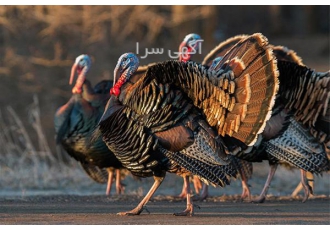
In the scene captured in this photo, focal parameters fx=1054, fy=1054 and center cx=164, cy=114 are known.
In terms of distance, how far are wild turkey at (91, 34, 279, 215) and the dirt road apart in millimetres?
470

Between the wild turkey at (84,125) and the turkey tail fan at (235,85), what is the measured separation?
2.47 m

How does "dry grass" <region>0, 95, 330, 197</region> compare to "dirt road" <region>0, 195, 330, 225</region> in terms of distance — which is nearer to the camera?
"dirt road" <region>0, 195, 330, 225</region>

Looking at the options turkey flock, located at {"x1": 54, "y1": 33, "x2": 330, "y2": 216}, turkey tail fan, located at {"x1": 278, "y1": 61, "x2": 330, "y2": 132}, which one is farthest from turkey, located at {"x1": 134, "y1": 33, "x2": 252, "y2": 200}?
turkey flock, located at {"x1": 54, "y1": 33, "x2": 330, "y2": 216}

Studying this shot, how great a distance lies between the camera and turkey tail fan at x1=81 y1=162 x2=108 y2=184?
513 inches

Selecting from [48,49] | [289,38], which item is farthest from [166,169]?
[289,38]

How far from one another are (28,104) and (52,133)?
1586 mm

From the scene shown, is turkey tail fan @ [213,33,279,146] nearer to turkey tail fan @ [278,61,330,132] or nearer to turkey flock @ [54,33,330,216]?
turkey flock @ [54,33,330,216]

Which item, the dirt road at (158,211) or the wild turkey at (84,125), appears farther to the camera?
the wild turkey at (84,125)

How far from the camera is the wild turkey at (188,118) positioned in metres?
9.49

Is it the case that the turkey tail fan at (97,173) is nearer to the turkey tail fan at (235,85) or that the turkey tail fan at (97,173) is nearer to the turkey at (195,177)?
the turkey at (195,177)

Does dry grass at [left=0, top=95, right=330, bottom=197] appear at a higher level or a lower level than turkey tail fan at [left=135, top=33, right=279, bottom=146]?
lower

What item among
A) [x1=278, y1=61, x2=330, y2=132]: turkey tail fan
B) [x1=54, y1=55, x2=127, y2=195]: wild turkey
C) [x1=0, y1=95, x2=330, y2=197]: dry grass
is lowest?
[x1=0, y1=95, x2=330, y2=197]: dry grass

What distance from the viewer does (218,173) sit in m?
9.66

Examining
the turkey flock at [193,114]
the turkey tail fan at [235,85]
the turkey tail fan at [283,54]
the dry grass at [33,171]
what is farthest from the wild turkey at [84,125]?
the turkey tail fan at [235,85]
